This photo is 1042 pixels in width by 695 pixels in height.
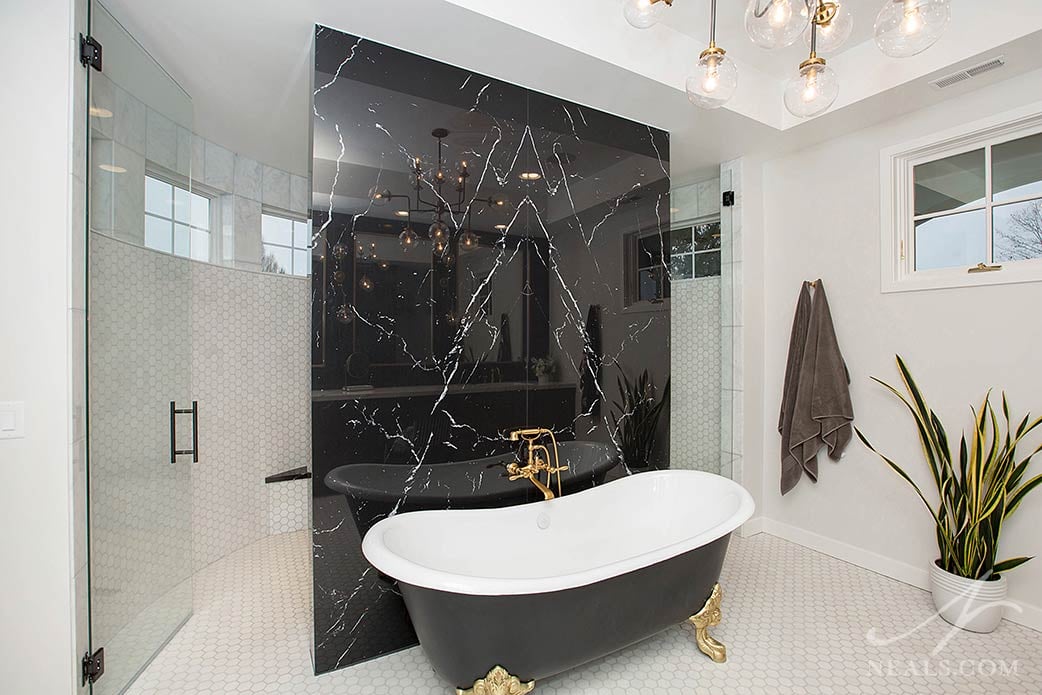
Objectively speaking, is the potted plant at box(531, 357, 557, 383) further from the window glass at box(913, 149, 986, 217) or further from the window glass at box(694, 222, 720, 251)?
the window glass at box(913, 149, 986, 217)

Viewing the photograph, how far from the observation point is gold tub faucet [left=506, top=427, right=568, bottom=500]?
2.37 m

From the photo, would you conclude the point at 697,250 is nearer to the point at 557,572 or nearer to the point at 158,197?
the point at 557,572

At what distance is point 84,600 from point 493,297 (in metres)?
1.84

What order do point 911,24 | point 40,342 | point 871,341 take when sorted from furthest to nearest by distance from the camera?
point 871,341 → point 40,342 → point 911,24

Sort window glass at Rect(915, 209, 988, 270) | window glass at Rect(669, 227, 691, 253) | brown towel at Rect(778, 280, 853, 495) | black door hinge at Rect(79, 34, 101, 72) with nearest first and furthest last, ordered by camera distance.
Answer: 1. black door hinge at Rect(79, 34, 101, 72)
2. window glass at Rect(915, 209, 988, 270)
3. brown towel at Rect(778, 280, 853, 495)
4. window glass at Rect(669, 227, 691, 253)

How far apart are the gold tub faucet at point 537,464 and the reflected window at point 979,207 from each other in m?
2.23

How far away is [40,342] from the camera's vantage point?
1.57 metres

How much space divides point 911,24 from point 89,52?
253 centimetres

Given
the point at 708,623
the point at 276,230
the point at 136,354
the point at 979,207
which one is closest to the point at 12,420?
the point at 136,354

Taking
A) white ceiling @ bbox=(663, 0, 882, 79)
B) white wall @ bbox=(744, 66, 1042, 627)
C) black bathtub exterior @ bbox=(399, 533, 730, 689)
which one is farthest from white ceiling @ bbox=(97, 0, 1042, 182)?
black bathtub exterior @ bbox=(399, 533, 730, 689)

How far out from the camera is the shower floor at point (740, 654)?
1.95m

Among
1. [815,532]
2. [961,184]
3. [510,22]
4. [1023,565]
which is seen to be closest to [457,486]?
[510,22]

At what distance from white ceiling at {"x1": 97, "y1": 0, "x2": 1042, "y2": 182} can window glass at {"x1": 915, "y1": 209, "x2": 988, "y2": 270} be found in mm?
619

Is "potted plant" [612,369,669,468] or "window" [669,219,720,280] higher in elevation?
"window" [669,219,720,280]
